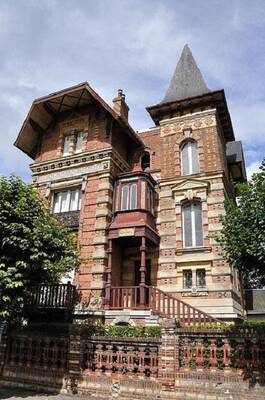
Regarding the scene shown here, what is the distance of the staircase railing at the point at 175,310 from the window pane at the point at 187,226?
302 cm

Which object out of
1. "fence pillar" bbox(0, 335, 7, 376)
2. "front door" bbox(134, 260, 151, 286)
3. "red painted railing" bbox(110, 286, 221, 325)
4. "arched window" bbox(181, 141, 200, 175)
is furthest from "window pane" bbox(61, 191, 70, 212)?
"fence pillar" bbox(0, 335, 7, 376)

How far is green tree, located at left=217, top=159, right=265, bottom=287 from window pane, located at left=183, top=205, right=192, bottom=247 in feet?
20.4

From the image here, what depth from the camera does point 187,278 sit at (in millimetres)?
14883

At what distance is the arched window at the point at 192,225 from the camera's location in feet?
50.5

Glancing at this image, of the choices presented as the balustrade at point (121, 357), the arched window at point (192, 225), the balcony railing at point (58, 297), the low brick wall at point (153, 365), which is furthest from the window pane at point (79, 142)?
the balustrade at point (121, 357)

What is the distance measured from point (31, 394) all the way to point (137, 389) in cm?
308

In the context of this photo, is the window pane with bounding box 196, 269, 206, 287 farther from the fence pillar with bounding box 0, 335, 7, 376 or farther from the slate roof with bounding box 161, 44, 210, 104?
the slate roof with bounding box 161, 44, 210, 104

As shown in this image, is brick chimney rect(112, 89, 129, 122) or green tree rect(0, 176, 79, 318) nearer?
green tree rect(0, 176, 79, 318)

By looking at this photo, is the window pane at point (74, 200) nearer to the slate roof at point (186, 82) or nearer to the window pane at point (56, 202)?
the window pane at point (56, 202)

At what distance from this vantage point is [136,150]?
18953 millimetres

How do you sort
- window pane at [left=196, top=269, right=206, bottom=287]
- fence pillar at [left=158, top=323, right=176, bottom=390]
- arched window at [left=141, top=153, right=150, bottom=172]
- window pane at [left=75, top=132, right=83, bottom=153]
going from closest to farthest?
fence pillar at [left=158, top=323, right=176, bottom=390] → window pane at [left=196, top=269, right=206, bottom=287] → window pane at [left=75, top=132, right=83, bottom=153] → arched window at [left=141, top=153, right=150, bottom=172]

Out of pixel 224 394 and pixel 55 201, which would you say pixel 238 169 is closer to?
pixel 55 201

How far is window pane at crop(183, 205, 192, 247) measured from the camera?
15.5 metres

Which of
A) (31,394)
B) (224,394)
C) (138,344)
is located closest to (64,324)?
(31,394)
